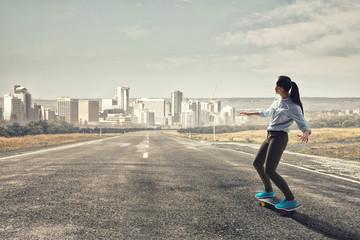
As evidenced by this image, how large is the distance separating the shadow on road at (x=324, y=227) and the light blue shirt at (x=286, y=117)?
1229mm

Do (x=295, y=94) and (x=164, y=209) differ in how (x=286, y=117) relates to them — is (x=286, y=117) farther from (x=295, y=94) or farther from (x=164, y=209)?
(x=164, y=209)

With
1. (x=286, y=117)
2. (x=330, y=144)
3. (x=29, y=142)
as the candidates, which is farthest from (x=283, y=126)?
(x=29, y=142)

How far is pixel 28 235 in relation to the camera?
306 centimetres

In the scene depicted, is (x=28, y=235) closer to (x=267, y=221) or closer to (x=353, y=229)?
(x=267, y=221)

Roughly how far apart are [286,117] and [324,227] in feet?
5.09

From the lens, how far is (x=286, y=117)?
4.18 metres

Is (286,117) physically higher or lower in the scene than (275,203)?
higher

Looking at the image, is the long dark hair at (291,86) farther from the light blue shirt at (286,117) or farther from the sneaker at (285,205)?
the sneaker at (285,205)

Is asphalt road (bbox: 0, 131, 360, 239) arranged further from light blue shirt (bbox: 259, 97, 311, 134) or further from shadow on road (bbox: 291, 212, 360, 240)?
light blue shirt (bbox: 259, 97, 311, 134)

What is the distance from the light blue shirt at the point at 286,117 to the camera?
4.13m

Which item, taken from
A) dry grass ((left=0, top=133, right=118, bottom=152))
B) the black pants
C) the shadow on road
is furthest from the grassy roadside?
dry grass ((left=0, top=133, right=118, bottom=152))

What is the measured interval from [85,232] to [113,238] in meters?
0.40

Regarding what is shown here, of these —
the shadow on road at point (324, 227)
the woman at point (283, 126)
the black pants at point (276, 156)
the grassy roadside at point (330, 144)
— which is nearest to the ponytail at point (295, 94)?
the woman at point (283, 126)

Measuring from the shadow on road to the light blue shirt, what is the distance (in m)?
1.23
